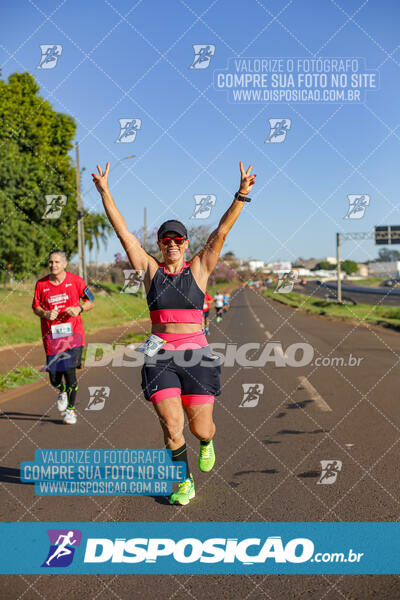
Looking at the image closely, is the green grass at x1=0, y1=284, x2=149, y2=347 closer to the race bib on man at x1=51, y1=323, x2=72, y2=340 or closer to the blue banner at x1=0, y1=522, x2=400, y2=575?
the race bib on man at x1=51, y1=323, x2=72, y2=340

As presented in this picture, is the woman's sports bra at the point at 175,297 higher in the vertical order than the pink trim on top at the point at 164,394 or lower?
higher

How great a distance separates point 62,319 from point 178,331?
9.77 ft

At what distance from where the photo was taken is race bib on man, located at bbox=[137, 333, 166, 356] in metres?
4.22

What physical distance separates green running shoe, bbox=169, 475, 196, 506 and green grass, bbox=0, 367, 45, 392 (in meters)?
5.81

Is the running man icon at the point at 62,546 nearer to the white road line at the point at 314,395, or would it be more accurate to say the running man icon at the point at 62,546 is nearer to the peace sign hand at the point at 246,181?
the peace sign hand at the point at 246,181

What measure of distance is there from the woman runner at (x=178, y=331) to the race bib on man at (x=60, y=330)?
273cm

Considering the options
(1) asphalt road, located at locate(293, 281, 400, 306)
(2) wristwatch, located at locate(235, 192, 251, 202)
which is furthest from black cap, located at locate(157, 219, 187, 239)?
(1) asphalt road, located at locate(293, 281, 400, 306)

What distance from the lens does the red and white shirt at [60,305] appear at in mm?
6895

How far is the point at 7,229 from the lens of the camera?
88.1 ft

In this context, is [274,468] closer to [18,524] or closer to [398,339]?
[18,524]

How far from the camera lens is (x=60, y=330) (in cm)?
696

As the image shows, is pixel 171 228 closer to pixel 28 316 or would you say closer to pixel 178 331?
pixel 178 331

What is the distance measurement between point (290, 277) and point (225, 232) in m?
3.65

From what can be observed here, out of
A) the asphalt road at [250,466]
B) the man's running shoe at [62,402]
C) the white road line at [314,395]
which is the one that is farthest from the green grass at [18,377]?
the white road line at [314,395]
